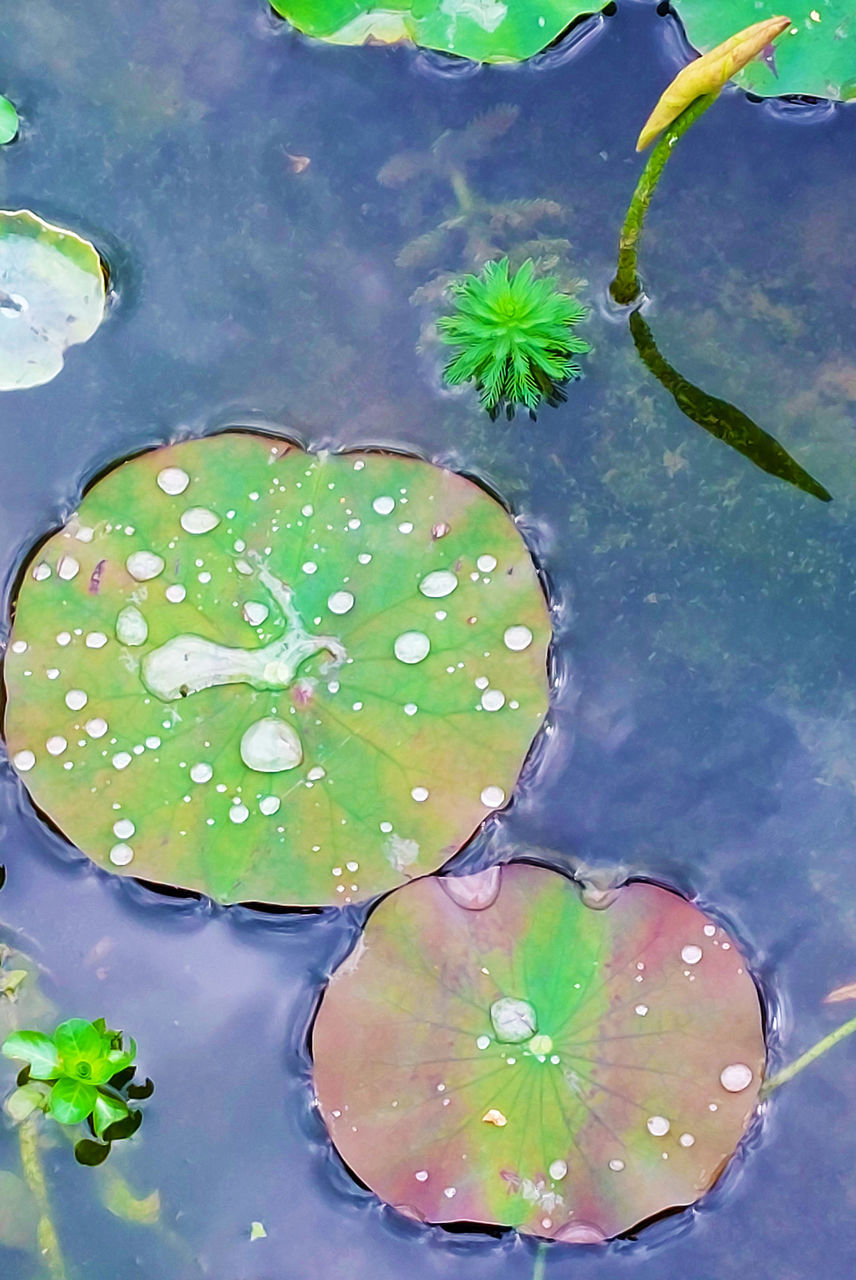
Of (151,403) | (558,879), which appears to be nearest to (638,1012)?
(558,879)

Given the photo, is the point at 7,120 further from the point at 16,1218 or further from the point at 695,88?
the point at 16,1218

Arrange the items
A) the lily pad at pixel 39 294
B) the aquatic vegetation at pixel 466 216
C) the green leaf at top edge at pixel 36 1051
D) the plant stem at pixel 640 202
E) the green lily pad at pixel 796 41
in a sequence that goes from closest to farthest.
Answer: the plant stem at pixel 640 202
the green leaf at top edge at pixel 36 1051
the green lily pad at pixel 796 41
the lily pad at pixel 39 294
the aquatic vegetation at pixel 466 216

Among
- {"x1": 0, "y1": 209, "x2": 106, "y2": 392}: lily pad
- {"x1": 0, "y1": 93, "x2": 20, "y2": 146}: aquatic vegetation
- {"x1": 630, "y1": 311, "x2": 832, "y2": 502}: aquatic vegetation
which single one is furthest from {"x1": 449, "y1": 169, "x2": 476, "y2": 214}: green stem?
{"x1": 0, "y1": 93, "x2": 20, "y2": 146}: aquatic vegetation

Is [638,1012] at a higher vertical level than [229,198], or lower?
lower

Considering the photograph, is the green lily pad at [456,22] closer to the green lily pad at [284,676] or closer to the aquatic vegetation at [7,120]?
the aquatic vegetation at [7,120]

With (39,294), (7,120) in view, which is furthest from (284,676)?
(7,120)

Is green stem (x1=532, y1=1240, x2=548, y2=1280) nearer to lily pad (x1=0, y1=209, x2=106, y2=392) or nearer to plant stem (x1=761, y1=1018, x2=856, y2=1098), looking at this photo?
plant stem (x1=761, y1=1018, x2=856, y2=1098)

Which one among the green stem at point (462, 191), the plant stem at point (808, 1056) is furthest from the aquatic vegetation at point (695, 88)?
the plant stem at point (808, 1056)

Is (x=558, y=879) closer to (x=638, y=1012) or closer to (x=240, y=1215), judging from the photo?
(x=638, y=1012)
